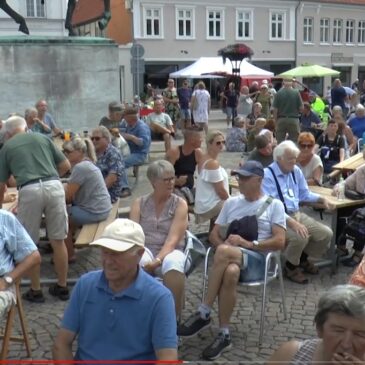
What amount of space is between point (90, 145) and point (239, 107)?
14.0 metres

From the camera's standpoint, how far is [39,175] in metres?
5.20

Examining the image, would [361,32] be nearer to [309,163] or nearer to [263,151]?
[309,163]

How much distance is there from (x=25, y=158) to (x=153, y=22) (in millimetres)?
34147

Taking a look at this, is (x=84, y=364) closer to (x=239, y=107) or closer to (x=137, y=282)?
(x=137, y=282)

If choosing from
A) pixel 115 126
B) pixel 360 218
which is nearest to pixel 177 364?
pixel 360 218

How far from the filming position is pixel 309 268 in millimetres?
6047

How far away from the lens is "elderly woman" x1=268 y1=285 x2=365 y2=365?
2.42 metres

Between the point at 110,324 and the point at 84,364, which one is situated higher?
the point at 110,324

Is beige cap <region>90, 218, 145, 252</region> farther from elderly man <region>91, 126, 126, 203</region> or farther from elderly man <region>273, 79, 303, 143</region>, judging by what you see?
elderly man <region>273, 79, 303, 143</region>

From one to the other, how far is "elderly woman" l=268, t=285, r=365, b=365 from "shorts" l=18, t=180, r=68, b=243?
3163 millimetres

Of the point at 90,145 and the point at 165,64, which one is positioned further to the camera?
the point at 165,64

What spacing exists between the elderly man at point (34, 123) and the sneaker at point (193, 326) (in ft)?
18.7

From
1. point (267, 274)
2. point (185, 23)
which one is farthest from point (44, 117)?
point (185, 23)

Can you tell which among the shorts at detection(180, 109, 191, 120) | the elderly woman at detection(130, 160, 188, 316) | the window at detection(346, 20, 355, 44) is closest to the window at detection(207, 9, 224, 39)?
the window at detection(346, 20, 355, 44)
